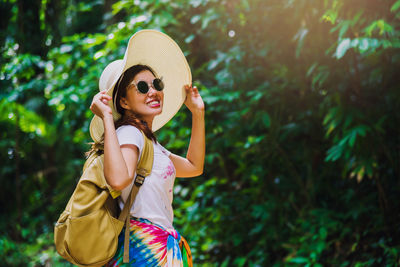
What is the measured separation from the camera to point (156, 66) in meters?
2.05

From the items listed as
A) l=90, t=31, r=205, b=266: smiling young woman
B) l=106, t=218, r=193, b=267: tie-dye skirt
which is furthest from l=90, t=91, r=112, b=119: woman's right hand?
l=106, t=218, r=193, b=267: tie-dye skirt

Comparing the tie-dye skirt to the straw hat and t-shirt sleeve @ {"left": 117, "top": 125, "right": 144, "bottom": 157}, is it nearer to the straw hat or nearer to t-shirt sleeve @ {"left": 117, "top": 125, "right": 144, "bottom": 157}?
t-shirt sleeve @ {"left": 117, "top": 125, "right": 144, "bottom": 157}

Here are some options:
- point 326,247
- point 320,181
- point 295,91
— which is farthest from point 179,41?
point 326,247

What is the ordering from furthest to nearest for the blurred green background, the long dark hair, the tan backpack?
the blurred green background → the long dark hair → the tan backpack

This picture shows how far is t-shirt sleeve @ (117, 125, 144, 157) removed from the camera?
168 cm

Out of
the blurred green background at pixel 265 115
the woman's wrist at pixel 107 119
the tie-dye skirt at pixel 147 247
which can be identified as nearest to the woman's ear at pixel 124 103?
the woman's wrist at pixel 107 119

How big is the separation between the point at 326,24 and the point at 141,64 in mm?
2687

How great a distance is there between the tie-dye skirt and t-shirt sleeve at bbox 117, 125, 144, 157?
0.30 metres

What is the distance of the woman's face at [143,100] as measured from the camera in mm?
1876

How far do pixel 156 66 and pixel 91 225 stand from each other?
84 centimetres

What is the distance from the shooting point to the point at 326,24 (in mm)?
4105

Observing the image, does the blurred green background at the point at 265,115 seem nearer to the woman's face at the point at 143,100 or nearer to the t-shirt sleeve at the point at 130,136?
the woman's face at the point at 143,100

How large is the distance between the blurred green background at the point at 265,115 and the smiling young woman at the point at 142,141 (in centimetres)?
167

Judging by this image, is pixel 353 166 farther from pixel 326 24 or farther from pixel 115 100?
pixel 115 100
